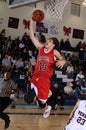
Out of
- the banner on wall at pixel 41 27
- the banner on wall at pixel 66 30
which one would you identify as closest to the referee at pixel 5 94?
the banner on wall at pixel 41 27

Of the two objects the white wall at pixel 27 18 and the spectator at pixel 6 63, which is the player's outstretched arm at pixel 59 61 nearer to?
the spectator at pixel 6 63

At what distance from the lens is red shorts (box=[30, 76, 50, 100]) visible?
25.1ft

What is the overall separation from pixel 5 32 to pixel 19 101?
26.0 feet

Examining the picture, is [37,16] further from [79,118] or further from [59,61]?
[79,118]

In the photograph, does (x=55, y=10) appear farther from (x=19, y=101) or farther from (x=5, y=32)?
(x=5, y=32)

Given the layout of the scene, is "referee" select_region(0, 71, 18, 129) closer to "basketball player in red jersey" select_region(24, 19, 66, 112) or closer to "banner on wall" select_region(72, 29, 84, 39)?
"basketball player in red jersey" select_region(24, 19, 66, 112)

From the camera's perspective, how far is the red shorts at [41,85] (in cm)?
765

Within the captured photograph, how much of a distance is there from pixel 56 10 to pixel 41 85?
2.75 m

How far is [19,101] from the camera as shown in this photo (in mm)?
16953

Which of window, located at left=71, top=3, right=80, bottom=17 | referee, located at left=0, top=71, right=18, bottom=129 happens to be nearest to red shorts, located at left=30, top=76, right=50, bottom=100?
referee, located at left=0, top=71, right=18, bottom=129

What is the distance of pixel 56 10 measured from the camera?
948 centimetres

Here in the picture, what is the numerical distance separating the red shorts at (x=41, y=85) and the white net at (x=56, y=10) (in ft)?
7.39

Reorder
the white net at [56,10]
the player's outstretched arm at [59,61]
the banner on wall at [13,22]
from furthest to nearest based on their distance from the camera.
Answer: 1. the banner on wall at [13,22]
2. the white net at [56,10]
3. the player's outstretched arm at [59,61]

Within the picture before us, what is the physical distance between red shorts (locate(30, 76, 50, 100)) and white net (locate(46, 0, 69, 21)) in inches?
88.6
